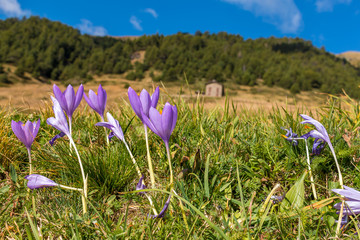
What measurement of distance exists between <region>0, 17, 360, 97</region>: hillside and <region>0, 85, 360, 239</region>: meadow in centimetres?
8089

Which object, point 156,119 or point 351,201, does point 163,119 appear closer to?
point 156,119

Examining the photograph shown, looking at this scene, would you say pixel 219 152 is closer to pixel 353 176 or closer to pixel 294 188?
pixel 294 188

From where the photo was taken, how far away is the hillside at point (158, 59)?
8819 centimetres

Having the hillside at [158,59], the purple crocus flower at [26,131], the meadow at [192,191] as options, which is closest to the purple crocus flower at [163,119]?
the meadow at [192,191]

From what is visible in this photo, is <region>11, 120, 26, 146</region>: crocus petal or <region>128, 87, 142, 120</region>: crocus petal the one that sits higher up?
<region>128, 87, 142, 120</region>: crocus petal

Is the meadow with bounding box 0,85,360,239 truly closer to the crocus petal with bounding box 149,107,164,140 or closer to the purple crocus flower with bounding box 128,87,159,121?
the crocus petal with bounding box 149,107,164,140

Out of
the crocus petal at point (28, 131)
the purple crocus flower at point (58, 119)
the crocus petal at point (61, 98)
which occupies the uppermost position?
the crocus petal at point (61, 98)

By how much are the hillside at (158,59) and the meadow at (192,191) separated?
80888mm

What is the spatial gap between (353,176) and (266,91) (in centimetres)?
9044

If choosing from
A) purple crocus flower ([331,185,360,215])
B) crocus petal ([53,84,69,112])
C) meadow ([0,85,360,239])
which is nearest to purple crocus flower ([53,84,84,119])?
crocus petal ([53,84,69,112])

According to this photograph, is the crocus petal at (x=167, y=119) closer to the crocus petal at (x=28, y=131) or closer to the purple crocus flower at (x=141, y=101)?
the purple crocus flower at (x=141, y=101)

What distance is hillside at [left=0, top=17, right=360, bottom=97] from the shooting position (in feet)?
289

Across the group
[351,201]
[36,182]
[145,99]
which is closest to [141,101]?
[145,99]

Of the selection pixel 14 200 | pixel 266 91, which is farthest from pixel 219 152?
pixel 266 91
